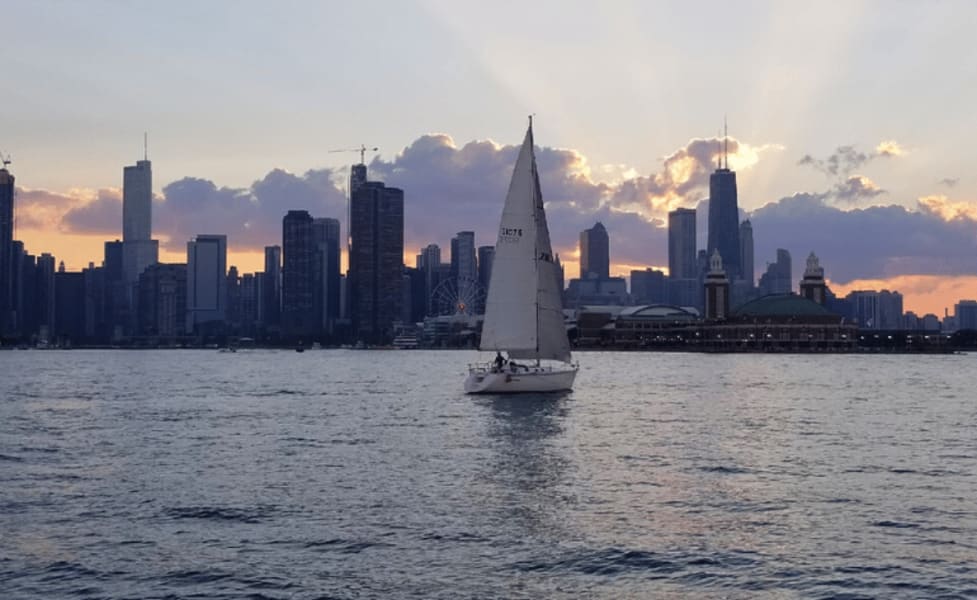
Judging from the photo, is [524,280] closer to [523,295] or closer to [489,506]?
[523,295]

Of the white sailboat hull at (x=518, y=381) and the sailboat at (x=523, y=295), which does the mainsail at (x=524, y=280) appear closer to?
the sailboat at (x=523, y=295)

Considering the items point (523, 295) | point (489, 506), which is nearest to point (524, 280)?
point (523, 295)

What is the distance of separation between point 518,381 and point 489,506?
52.1 m

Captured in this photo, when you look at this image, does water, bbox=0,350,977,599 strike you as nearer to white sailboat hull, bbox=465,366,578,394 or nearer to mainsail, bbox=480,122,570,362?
white sailboat hull, bbox=465,366,578,394

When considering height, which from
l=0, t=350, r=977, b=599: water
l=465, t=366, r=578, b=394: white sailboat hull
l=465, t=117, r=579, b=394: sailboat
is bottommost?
l=0, t=350, r=977, b=599: water

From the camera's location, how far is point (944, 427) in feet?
234

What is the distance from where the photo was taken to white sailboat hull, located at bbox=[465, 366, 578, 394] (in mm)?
90438

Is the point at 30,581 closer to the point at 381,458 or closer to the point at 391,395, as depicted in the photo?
the point at 381,458

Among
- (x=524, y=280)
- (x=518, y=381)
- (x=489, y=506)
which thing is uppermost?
(x=524, y=280)

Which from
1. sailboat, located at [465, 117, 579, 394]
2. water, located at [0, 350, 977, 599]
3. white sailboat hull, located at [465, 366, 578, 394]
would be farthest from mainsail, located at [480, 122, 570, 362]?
water, located at [0, 350, 977, 599]

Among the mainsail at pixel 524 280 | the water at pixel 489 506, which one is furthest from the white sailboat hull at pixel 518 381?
the water at pixel 489 506

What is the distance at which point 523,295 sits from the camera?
298ft

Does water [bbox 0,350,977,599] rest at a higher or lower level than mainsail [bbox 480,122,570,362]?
lower

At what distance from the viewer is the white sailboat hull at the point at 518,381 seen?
9044 centimetres
